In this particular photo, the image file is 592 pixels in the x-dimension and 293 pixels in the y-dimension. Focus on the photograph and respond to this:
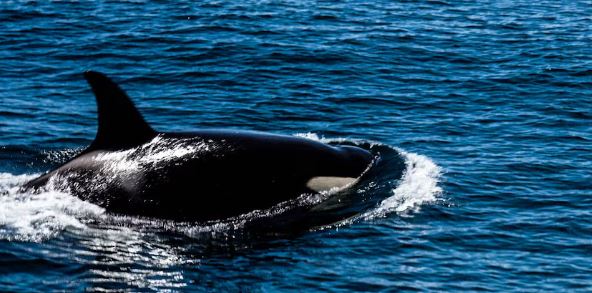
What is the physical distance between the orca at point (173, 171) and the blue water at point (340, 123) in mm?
369

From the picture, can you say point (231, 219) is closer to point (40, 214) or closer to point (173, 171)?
point (173, 171)

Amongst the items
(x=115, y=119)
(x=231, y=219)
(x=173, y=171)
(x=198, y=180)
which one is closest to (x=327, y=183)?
(x=231, y=219)

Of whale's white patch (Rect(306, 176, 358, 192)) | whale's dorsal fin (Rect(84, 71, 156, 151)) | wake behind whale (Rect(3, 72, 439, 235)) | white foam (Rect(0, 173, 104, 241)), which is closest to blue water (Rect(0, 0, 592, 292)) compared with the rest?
white foam (Rect(0, 173, 104, 241))

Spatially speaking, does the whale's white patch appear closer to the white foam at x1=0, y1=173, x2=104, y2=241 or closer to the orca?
the orca

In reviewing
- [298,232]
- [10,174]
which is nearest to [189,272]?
[298,232]

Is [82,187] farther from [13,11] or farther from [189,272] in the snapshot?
[13,11]

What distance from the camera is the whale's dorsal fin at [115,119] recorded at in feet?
61.0

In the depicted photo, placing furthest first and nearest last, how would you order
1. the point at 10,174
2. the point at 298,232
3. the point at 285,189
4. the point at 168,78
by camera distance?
the point at 168,78 < the point at 10,174 < the point at 285,189 < the point at 298,232

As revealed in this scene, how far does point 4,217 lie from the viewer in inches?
723

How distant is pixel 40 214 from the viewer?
18.5m

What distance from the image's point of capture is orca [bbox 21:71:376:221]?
1858 centimetres

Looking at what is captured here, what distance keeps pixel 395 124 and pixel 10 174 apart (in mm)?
9080

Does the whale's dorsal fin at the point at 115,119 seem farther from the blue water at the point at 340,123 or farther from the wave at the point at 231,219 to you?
the blue water at the point at 340,123

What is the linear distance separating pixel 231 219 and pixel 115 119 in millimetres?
2586
